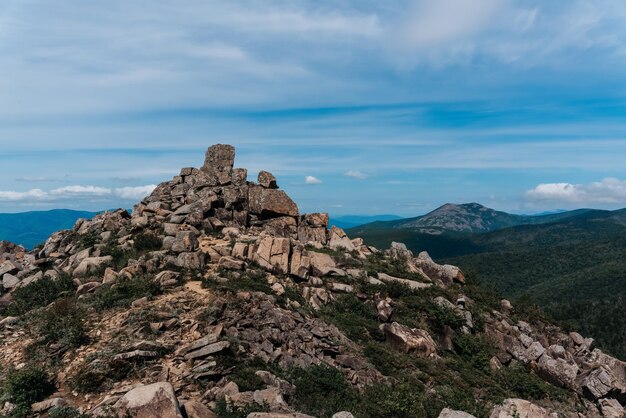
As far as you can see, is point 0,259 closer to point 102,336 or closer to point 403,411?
point 102,336

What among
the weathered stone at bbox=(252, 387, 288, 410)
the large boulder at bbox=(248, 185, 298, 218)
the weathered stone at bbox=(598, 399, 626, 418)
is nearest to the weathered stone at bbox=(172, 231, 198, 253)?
the large boulder at bbox=(248, 185, 298, 218)

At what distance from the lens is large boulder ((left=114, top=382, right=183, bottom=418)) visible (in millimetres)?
12086

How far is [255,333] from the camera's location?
60.3 feet

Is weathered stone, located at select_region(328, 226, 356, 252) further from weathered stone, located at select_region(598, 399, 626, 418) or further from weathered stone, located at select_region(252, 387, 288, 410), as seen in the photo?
weathered stone, located at select_region(252, 387, 288, 410)

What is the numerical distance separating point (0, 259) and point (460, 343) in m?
37.3

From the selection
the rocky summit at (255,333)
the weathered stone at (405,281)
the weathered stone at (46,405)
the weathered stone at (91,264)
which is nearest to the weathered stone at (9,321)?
the rocky summit at (255,333)

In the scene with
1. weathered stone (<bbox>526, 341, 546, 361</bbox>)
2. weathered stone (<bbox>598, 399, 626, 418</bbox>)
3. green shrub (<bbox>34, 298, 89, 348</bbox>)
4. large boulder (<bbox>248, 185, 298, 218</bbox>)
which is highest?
large boulder (<bbox>248, 185, 298, 218</bbox>)

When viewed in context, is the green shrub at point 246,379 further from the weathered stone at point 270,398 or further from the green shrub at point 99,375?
the green shrub at point 99,375

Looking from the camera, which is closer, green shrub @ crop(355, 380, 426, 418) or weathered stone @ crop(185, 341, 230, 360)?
green shrub @ crop(355, 380, 426, 418)

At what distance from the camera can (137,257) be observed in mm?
27266

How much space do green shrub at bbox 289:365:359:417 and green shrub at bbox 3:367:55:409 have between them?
356 inches

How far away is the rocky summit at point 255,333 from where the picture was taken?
14586 mm

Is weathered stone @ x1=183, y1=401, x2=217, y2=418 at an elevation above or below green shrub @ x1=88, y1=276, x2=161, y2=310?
below

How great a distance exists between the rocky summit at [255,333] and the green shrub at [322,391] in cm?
7
